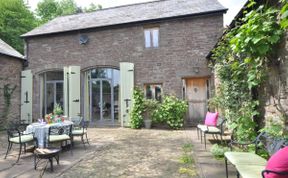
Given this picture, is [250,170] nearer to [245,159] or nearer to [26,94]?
[245,159]

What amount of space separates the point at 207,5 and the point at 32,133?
865 cm

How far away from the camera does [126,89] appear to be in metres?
10.0

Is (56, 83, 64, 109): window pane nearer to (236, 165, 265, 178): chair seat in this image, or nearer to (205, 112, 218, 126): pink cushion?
(205, 112, 218, 126): pink cushion

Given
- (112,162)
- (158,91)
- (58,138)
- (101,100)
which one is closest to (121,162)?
(112,162)

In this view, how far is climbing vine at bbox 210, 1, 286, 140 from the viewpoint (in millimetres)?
3242

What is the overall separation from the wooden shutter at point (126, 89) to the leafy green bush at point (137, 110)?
263mm

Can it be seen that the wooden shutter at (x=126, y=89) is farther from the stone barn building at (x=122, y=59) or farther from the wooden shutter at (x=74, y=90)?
the wooden shutter at (x=74, y=90)

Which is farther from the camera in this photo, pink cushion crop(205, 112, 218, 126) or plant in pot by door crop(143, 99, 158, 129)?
plant in pot by door crop(143, 99, 158, 129)

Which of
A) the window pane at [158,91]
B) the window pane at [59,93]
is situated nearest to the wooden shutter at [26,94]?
the window pane at [59,93]

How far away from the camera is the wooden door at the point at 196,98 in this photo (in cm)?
982

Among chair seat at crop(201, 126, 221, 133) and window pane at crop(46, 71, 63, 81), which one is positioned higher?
window pane at crop(46, 71, 63, 81)

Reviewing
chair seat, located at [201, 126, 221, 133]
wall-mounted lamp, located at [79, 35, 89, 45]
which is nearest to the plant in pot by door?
chair seat, located at [201, 126, 221, 133]

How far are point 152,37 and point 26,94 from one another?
22.2 feet

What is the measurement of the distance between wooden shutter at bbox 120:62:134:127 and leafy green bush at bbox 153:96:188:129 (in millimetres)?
1410
